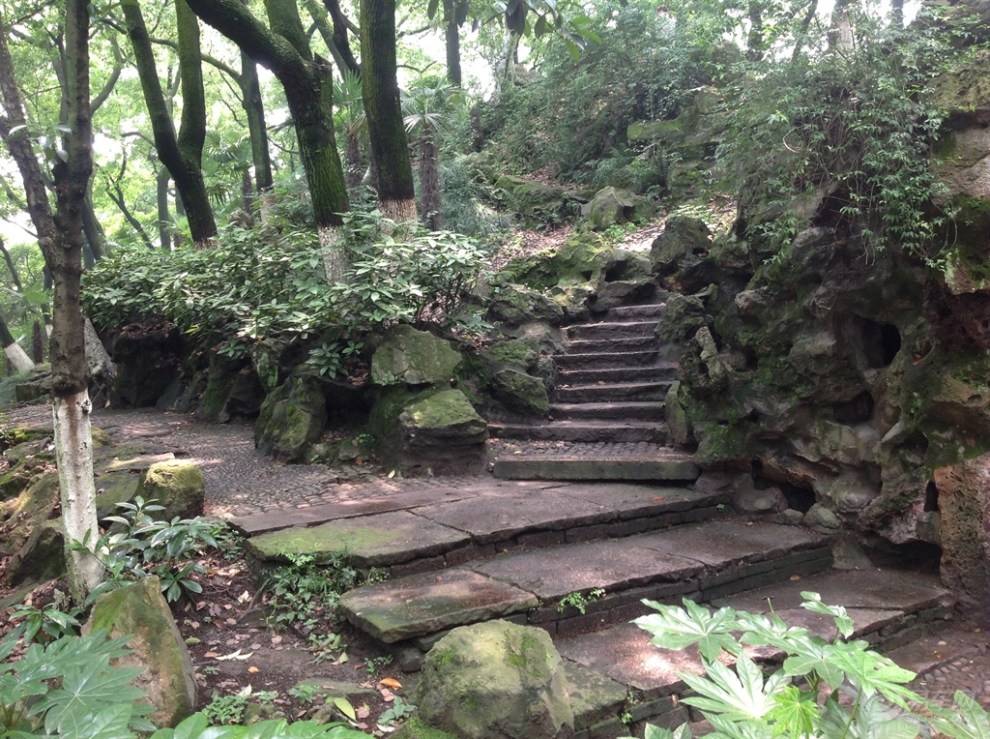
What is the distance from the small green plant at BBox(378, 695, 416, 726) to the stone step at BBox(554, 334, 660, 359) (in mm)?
5599

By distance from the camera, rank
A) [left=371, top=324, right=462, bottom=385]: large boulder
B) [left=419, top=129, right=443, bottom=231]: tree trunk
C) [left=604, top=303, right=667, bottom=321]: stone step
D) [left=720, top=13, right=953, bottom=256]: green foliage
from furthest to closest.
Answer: [left=419, top=129, right=443, bottom=231]: tree trunk, [left=604, top=303, right=667, bottom=321]: stone step, [left=371, top=324, right=462, bottom=385]: large boulder, [left=720, top=13, right=953, bottom=256]: green foliage

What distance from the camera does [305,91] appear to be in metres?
7.42

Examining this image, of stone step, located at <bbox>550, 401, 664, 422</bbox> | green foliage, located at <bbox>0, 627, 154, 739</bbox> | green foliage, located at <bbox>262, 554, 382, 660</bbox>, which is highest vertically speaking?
green foliage, located at <bbox>0, 627, 154, 739</bbox>

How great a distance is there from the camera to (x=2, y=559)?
4809mm

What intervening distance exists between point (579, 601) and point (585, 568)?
0.41 metres

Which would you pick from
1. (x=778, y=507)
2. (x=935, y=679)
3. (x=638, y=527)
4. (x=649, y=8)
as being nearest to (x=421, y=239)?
(x=638, y=527)

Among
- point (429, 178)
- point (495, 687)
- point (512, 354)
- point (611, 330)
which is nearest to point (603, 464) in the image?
point (512, 354)

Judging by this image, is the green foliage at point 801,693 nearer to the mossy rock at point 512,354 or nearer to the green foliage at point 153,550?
the green foliage at point 153,550

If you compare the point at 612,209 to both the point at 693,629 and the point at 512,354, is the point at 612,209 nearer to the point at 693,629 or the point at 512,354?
→ the point at 512,354

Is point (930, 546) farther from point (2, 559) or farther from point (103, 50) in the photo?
point (103, 50)

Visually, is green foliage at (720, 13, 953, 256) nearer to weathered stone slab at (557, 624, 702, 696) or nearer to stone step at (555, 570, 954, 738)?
stone step at (555, 570, 954, 738)

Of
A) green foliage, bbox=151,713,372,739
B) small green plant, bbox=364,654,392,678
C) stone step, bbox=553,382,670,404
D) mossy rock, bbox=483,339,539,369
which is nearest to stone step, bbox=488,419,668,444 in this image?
stone step, bbox=553,382,670,404

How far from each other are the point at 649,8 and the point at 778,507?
1331cm

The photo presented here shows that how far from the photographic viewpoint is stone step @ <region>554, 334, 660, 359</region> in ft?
26.4
